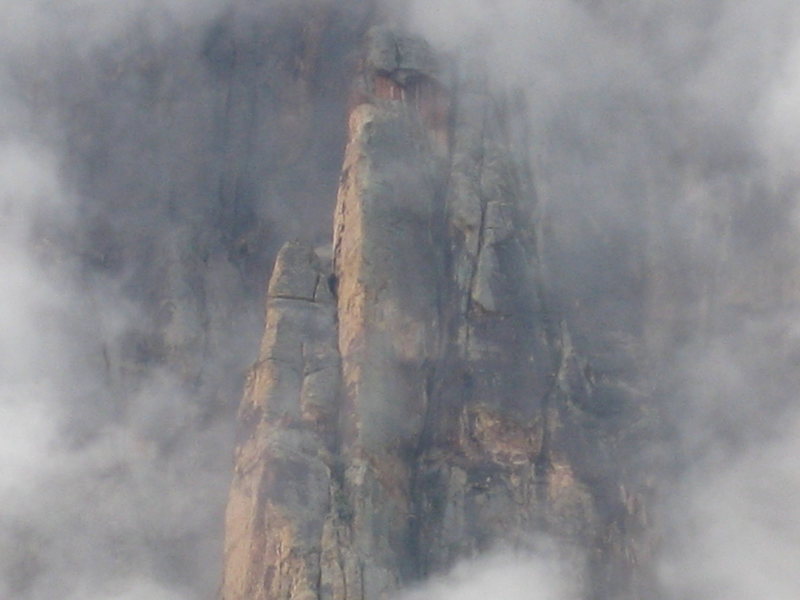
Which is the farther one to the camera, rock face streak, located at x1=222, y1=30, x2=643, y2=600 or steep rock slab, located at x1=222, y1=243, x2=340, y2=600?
rock face streak, located at x1=222, y1=30, x2=643, y2=600

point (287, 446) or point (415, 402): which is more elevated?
point (415, 402)

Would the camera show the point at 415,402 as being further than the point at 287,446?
Yes

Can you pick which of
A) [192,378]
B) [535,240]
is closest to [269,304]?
[192,378]

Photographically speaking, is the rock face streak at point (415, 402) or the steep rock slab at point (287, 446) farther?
the rock face streak at point (415, 402)

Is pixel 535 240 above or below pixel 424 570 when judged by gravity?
above

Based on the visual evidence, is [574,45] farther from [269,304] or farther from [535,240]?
[269,304]

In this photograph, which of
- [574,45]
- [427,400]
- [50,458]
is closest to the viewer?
[427,400]

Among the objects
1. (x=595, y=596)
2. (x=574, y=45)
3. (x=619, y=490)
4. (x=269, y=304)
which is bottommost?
(x=595, y=596)

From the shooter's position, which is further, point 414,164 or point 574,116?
point 574,116
